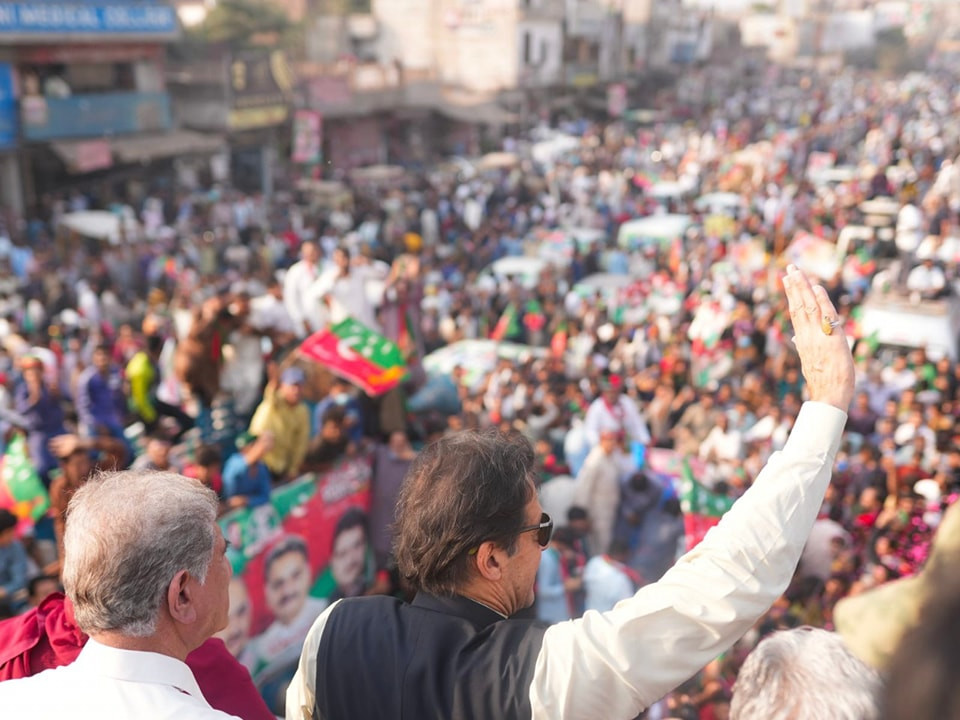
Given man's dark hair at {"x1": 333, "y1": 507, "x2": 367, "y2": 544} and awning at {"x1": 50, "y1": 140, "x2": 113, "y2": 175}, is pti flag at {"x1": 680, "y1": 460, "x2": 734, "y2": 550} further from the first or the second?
awning at {"x1": 50, "y1": 140, "x2": 113, "y2": 175}

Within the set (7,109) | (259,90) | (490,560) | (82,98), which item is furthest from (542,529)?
(259,90)

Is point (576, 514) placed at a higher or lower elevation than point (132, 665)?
lower

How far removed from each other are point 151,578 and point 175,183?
68.0 feet

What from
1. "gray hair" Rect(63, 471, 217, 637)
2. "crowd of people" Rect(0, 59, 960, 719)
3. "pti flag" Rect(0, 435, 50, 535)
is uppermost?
"gray hair" Rect(63, 471, 217, 637)

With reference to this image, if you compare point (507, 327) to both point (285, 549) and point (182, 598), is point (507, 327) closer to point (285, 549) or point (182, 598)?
point (285, 549)

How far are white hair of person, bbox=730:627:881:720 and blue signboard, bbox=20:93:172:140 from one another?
1894cm

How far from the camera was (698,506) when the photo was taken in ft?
16.0

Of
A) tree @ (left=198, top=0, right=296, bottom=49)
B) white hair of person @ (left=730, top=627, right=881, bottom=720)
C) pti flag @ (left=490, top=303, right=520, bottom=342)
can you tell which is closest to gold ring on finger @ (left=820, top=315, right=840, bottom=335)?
white hair of person @ (left=730, top=627, right=881, bottom=720)

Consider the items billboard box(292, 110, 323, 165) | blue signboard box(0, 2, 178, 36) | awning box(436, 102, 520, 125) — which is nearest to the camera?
blue signboard box(0, 2, 178, 36)

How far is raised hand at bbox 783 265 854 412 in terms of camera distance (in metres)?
1.40

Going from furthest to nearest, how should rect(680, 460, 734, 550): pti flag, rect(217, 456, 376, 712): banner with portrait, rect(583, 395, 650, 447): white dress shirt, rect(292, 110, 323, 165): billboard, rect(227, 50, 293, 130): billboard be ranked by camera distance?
rect(292, 110, 323, 165): billboard → rect(227, 50, 293, 130): billboard → rect(583, 395, 650, 447): white dress shirt → rect(680, 460, 734, 550): pti flag → rect(217, 456, 376, 712): banner with portrait

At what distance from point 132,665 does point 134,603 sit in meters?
0.09

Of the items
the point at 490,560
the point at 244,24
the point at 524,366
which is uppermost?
the point at 244,24

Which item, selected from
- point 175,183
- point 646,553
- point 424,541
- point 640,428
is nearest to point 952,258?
point 640,428
